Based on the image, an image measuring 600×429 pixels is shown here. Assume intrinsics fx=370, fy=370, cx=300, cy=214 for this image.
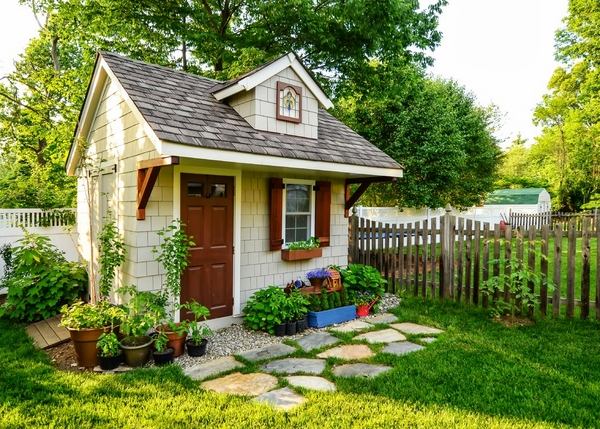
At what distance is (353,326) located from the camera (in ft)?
18.1

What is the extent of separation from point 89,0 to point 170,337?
1088 cm

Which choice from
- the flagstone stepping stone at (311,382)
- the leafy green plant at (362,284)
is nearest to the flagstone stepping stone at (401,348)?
the flagstone stepping stone at (311,382)

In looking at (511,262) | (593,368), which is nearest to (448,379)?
(593,368)

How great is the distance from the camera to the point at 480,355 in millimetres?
4199

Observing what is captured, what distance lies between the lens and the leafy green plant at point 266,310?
5.12 meters

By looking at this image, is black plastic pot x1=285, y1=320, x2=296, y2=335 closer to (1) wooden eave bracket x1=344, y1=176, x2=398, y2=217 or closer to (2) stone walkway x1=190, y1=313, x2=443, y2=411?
(2) stone walkway x1=190, y1=313, x2=443, y2=411

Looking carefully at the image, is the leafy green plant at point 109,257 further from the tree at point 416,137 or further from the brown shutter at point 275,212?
the tree at point 416,137

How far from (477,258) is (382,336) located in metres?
2.35

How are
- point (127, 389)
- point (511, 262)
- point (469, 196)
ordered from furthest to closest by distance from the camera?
1. point (469, 196)
2. point (511, 262)
3. point (127, 389)

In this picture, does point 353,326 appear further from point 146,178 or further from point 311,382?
point 146,178

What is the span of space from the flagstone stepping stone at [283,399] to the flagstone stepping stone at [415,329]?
2.34 meters

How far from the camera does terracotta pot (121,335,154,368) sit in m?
4.01

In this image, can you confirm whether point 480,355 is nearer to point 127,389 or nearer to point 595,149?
point 127,389

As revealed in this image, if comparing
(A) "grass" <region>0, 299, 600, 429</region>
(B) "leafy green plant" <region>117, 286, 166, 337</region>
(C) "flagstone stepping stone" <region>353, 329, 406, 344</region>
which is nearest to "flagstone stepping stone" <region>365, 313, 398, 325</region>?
(C) "flagstone stepping stone" <region>353, 329, 406, 344</region>
